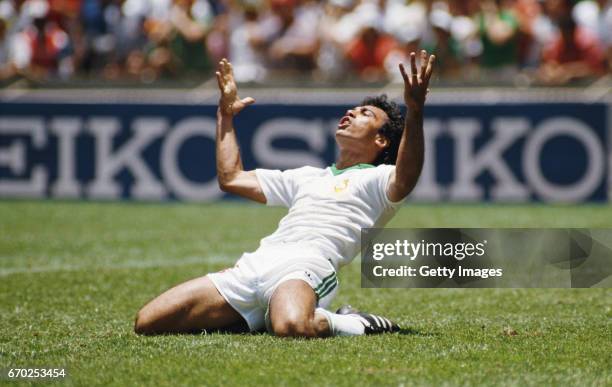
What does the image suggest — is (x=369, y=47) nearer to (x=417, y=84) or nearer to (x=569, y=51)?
(x=569, y=51)

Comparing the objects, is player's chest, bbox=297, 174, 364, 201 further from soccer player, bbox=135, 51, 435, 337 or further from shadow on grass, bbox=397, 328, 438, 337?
shadow on grass, bbox=397, 328, 438, 337

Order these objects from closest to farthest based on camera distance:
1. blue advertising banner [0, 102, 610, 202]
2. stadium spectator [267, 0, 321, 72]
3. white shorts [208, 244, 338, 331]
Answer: white shorts [208, 244, 338, 331] → blue advertising banner [0, 102, 610, 202] → stadium spectator [267, 0, 321, 72]

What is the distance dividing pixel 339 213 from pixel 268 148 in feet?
29.8

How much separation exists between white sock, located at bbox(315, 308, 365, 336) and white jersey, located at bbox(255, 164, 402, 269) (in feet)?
1.11

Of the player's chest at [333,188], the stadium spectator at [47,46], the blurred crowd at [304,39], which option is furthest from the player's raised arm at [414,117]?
the stadium spectator at [47,46]

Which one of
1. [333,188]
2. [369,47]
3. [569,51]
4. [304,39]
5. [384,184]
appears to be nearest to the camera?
[384,184]

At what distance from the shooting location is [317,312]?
599 cm

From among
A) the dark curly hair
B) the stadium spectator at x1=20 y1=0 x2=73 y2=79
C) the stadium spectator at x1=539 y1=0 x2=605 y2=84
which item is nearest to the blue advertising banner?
the stadium spectator at x1=539 y1=0 x2=605 y2=84

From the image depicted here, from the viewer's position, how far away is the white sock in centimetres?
598

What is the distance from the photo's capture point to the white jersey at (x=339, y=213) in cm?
623

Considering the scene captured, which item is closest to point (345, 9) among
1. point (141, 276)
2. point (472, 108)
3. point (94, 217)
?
point (472, 108)

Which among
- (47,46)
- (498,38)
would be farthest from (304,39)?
→ (47,46)

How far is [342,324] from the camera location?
19.8 feet

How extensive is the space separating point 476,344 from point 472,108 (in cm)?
922
